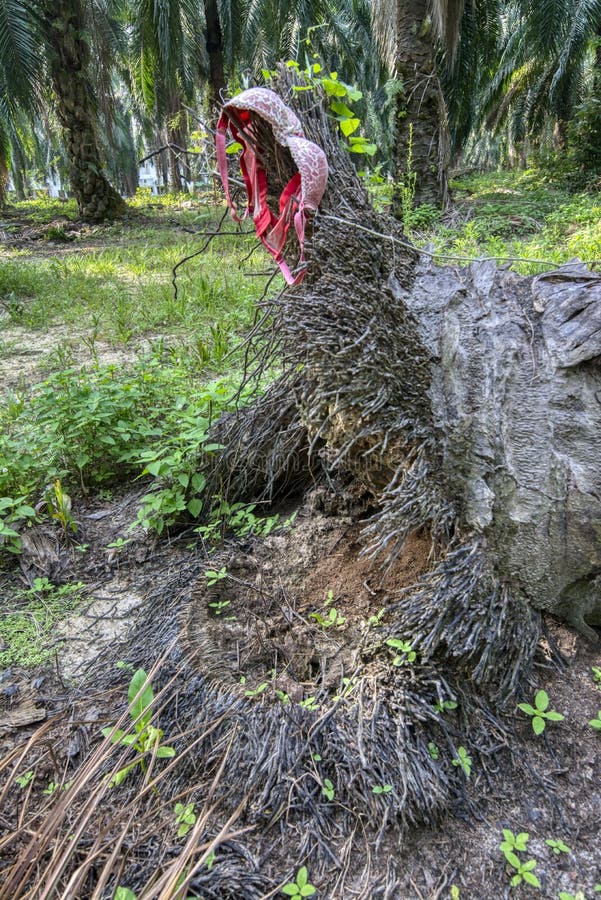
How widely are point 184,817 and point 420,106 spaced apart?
273 inches

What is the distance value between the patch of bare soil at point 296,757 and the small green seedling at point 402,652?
0.10 feet

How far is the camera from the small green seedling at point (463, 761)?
1.38 metres

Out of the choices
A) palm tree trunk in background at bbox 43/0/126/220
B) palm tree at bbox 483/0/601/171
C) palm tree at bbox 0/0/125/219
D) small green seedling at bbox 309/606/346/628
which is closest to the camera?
small green seedling at bbox 309/606/346/628

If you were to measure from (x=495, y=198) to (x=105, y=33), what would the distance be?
33.3 feet

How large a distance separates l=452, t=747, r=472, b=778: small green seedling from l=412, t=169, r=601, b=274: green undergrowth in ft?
4.33

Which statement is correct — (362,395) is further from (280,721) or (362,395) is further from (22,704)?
(22,704)

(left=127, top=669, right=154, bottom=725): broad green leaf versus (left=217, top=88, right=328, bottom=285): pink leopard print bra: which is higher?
(left=217, top=88, right=328, bottom=285): pink leopard print bra

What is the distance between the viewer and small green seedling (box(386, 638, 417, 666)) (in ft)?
4.91

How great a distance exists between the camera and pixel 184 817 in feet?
4.37

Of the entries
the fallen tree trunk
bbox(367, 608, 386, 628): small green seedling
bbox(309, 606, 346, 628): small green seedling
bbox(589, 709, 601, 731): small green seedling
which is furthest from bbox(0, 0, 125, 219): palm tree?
bbox(589, 709, 601, 731): small green seedling

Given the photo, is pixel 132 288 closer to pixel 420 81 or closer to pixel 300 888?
pixel 420 81

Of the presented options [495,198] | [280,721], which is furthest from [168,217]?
[280,721]

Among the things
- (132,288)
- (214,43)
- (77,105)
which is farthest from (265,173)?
(214,43)

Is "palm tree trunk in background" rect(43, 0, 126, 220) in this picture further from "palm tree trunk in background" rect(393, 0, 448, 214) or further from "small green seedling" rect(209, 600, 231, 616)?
"small green seedling" rect(209, 600, 231, 616)
